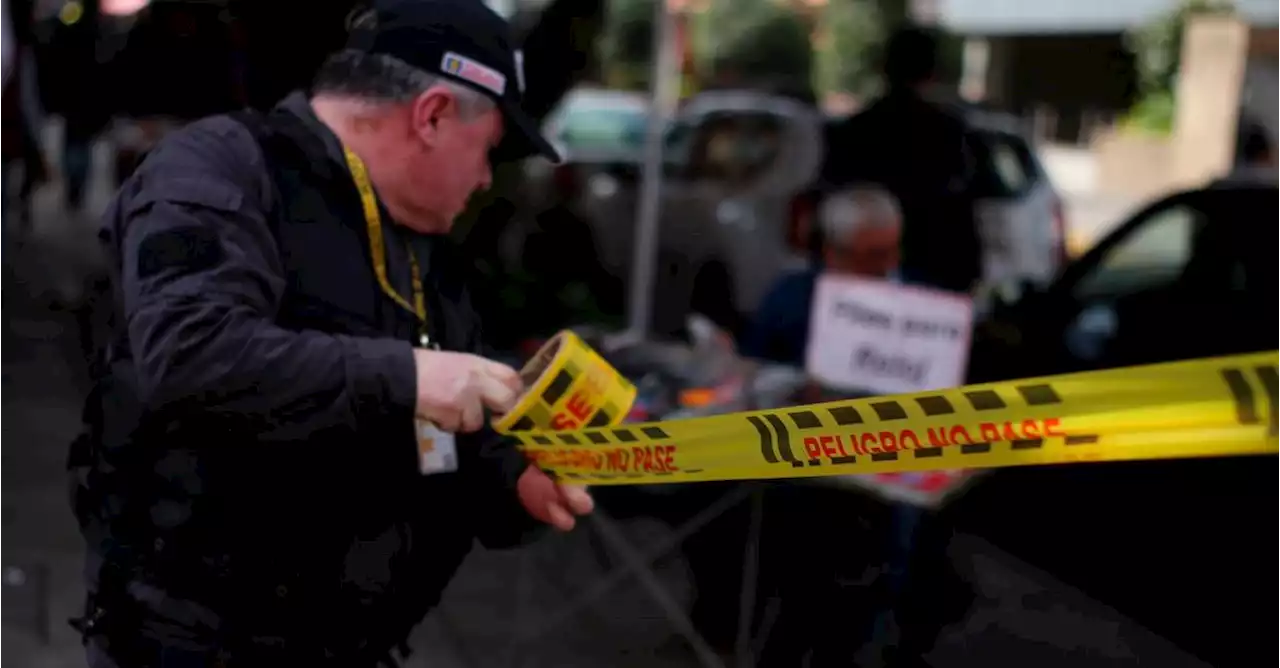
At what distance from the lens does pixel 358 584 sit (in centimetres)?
193

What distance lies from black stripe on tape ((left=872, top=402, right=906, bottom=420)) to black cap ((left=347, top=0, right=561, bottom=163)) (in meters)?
0.70

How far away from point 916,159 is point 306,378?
4.37 metres

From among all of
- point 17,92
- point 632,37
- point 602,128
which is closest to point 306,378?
point 17,92

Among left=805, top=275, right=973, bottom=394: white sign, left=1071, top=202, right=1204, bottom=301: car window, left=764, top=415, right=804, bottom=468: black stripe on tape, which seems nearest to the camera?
left=764, top=415, right=804, bottom=468: black stripe on tape

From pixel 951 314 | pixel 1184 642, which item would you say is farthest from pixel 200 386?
pixel 951 314

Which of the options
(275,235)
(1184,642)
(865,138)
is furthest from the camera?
(865,138)

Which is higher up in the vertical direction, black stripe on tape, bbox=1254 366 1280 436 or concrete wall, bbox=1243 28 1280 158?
black stripe on tape, bbox=1254 366 1280 436

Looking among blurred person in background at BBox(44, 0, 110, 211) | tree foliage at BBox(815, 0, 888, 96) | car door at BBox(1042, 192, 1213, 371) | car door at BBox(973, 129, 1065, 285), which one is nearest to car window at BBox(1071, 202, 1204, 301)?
car door at BBox(1042, 192, 1213, 371)

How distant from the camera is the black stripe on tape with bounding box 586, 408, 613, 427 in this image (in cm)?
197

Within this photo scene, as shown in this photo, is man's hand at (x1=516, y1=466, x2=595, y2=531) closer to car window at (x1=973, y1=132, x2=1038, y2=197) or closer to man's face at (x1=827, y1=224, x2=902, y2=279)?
man's face at (x1=827, y1=224, x2=902, y2=279)

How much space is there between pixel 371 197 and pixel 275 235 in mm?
154

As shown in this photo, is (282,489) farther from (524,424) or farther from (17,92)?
(17,92)

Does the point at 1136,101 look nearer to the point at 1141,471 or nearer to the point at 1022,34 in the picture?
the point at 1022,34

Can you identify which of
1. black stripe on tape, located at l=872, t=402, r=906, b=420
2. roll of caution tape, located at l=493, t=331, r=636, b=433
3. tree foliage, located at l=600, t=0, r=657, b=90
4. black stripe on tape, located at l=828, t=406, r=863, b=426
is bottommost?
tree foliage, located at l=600, t=0, r=657, b=90
